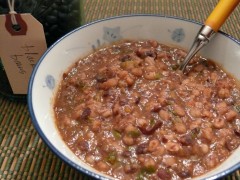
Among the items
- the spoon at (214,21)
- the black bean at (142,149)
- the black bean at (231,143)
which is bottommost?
the black bean at (142,149)

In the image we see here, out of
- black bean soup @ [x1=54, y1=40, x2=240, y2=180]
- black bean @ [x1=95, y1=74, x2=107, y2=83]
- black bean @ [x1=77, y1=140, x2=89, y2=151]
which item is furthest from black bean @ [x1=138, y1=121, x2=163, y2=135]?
black bean @ [x1=95, y1=74, x2=107, y2=83]

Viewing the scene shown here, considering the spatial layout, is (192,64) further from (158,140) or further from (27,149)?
(27,149)

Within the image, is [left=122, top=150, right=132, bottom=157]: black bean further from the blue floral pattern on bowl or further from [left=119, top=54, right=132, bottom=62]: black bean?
the blue floral pattern on bowl

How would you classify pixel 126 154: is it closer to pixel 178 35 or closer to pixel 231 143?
pixel 231 143

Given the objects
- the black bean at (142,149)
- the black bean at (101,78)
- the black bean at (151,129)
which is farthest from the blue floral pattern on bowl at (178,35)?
the black bean at (142,149)

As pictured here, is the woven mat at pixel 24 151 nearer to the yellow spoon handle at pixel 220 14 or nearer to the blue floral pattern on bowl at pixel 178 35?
the blue floral pattern on bowl at pixel 178 35

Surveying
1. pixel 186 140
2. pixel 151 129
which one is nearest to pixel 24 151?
pixel 151 129

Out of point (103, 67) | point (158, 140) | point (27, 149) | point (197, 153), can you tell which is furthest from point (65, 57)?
point (197, 153)
